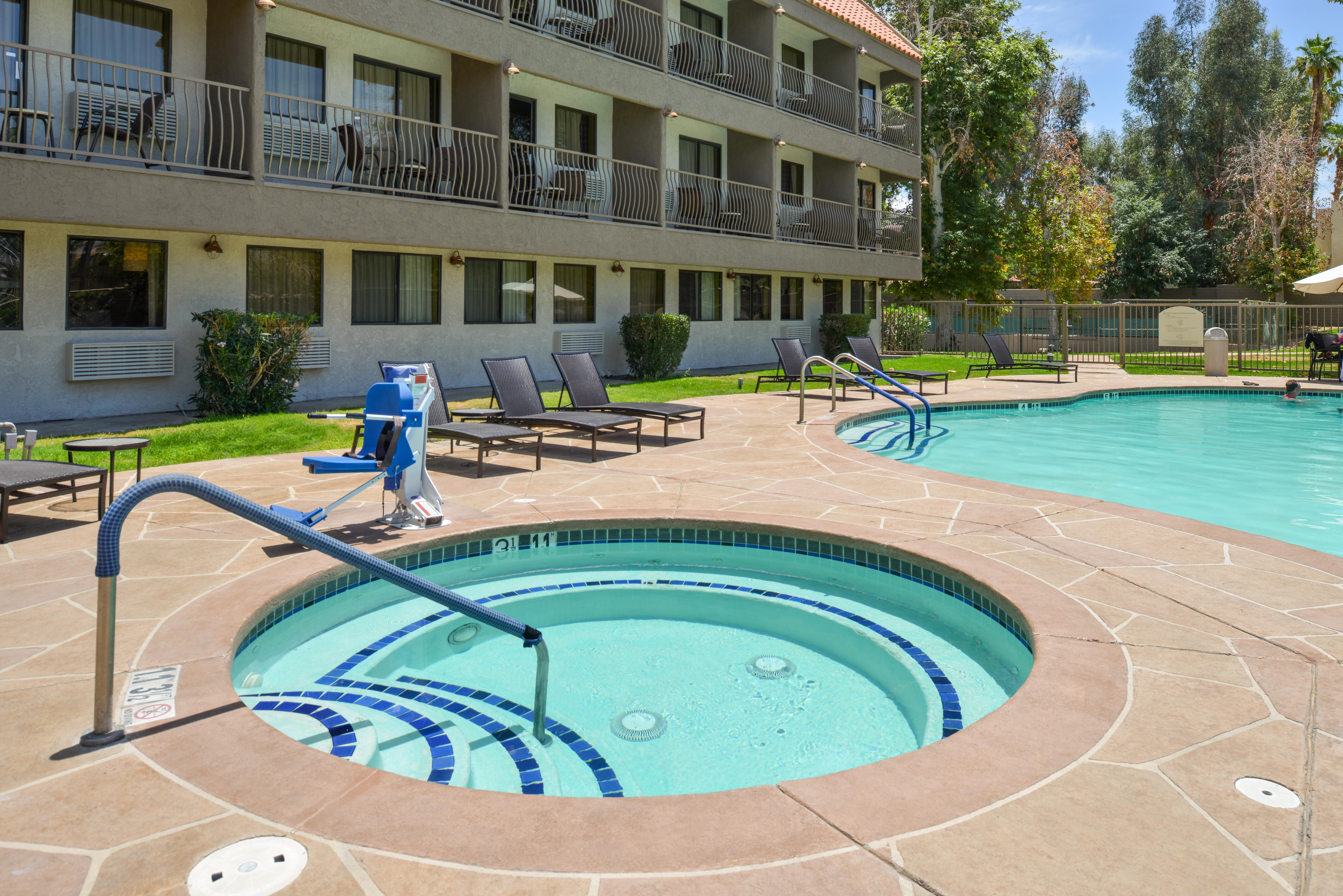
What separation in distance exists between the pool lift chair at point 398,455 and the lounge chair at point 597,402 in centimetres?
390

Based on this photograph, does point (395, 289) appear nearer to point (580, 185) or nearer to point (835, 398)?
point (580, 185)

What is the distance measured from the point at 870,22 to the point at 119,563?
26363 mm

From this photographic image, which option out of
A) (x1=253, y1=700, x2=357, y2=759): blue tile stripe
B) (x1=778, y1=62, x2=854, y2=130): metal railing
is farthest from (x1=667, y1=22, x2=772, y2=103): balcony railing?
(x1=253, y1=700, x2=357, y2=759): blue tile stripe

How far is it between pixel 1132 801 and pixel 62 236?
1251cm

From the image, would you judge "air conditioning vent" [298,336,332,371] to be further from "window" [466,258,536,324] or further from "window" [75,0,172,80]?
"window" [75,0,172,80]

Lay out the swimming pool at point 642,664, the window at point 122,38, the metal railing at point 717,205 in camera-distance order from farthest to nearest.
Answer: the metal railing at point 717,205, the window at point 122,38, the swimming pool at point 642,664

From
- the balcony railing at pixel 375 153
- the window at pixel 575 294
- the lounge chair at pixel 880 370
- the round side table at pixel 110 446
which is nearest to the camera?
the round side table at pixel 110 446

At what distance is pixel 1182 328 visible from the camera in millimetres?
23891

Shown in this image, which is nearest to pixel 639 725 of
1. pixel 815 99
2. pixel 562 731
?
pixel 562 731

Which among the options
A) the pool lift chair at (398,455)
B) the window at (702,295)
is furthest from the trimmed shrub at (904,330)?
the pool lift chair at (398,455)

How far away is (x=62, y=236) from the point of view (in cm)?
1095

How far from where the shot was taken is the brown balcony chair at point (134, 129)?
419 inches

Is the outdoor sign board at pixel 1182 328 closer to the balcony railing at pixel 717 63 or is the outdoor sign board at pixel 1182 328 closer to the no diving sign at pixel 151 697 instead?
the balcony railing at pixel 717 63

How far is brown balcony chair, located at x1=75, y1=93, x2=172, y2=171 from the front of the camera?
34.9 ft
